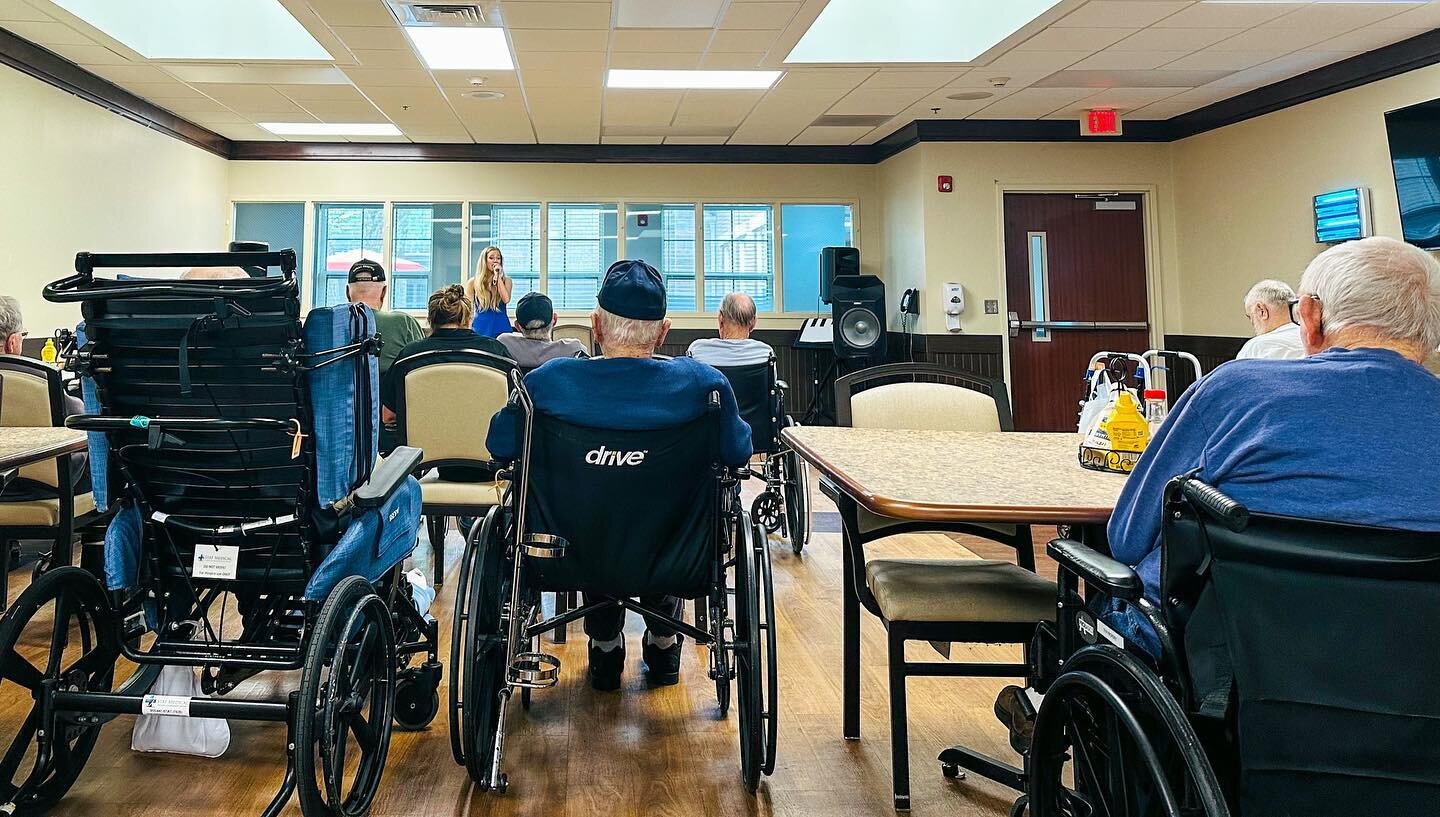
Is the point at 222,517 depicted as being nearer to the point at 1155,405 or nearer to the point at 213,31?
the point at 1155,405

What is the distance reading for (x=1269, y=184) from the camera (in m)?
6.12

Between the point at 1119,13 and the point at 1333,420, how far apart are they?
178 inches

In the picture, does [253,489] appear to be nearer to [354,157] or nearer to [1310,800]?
[1310,800]

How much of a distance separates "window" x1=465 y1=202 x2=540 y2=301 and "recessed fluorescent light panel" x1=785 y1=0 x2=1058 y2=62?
11.7ft

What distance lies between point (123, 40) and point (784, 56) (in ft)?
13.7

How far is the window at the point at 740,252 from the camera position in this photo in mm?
8148

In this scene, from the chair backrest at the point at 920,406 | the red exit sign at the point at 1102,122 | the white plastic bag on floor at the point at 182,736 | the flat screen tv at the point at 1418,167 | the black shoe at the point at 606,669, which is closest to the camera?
the white plastic bag on floor at the point at 182,736

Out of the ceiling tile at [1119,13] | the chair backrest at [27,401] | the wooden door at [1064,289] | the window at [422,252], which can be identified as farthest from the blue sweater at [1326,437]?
the window at [422,252]

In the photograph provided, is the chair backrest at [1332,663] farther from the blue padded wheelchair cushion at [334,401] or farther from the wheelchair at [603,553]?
the blue padded wheelchair cushion at [334,401]

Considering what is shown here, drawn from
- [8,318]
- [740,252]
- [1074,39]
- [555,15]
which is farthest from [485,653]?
[740,252]

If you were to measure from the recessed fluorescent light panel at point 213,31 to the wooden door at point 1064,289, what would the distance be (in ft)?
19.1

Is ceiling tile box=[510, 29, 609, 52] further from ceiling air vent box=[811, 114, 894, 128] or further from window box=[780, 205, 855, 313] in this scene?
window box=[780, 205, 855, 313]

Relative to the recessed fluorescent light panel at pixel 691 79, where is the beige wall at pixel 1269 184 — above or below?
below

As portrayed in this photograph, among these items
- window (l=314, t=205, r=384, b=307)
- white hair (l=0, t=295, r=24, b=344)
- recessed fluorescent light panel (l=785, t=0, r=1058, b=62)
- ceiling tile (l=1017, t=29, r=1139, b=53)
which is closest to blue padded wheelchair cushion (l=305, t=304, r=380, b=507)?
white hair (l=0, t=295, r=24, b=344)
